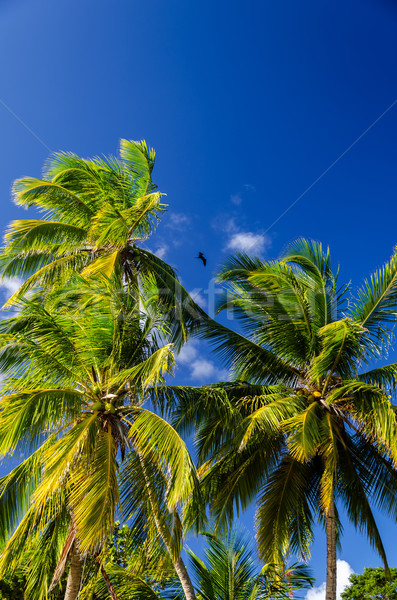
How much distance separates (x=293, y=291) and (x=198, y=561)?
5.96 meters

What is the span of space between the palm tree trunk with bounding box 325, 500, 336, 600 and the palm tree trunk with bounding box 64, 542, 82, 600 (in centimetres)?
458

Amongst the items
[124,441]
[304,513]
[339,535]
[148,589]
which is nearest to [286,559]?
[304,513]

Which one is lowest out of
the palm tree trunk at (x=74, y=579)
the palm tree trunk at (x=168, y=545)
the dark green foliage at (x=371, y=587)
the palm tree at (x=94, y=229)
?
the palm tree trunk at (x=74, y=579)

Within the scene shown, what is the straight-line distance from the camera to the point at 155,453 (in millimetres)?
7559

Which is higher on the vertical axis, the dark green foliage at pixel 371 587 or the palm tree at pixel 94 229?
the palm tree at pixel 94 229

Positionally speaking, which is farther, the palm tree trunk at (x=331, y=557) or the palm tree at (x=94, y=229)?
the palm tree at (x=94, y=229)

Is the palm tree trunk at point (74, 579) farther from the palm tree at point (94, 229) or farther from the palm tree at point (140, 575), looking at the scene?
the palm tree at point (94, 229)

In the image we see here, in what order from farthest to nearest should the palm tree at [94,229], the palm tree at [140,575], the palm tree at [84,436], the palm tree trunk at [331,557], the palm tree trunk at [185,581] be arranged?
1. the palm tree at [94,229]
2. the palm tree trunk at [331,557]
3. the palm tree trunk at [185,581]
4. the palm tree at [140,575]
5. the palm tree at [84,436]

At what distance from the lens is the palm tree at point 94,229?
38.7 feet

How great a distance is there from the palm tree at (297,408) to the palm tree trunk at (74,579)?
9.43 ft

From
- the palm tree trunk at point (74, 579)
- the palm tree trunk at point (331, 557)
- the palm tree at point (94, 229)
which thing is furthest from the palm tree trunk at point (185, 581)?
the palm tree at point (94, 229)

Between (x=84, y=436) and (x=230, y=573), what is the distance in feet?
15.2

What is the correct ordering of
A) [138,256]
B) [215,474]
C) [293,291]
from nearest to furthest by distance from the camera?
[215,474], [293,291], [138,256]

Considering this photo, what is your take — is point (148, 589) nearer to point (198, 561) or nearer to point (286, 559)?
point (198, 561)
